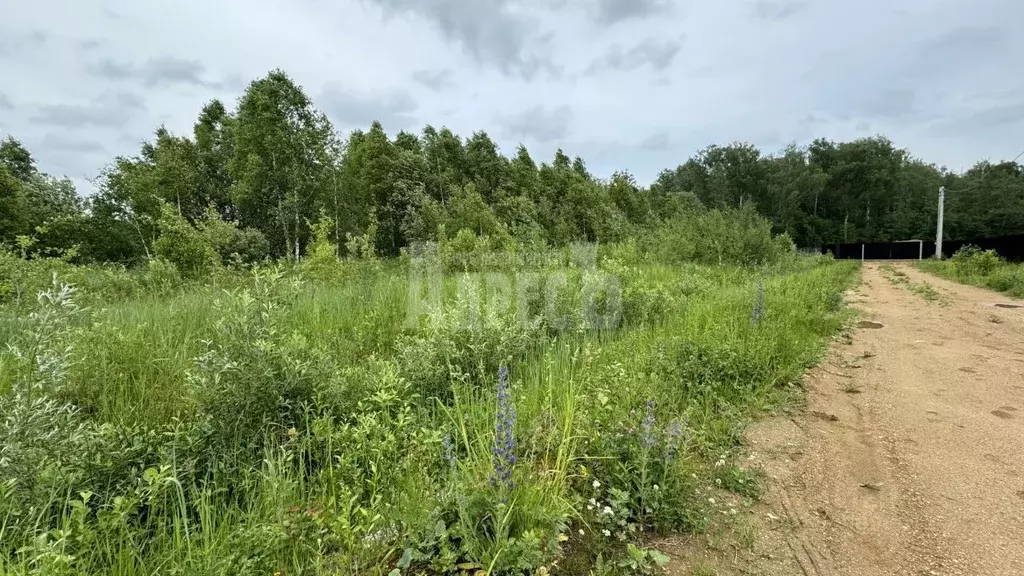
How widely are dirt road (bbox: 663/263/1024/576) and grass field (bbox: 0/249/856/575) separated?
274mm

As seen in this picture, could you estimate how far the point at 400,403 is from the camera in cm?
275

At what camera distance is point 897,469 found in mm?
2242

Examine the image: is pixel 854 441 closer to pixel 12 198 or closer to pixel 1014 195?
pixel 12 198

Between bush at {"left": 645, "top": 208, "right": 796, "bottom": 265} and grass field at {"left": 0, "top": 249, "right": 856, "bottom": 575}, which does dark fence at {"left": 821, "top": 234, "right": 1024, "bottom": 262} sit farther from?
grass field at {"left": 0, "top": 249, "right": 856, "bottom": 575}

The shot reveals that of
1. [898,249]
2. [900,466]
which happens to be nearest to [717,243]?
[900,466]

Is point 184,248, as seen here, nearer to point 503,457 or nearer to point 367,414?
point 367,414

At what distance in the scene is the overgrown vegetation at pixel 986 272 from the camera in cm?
969

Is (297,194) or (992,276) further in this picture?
(297,194)

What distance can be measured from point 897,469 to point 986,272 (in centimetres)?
1610

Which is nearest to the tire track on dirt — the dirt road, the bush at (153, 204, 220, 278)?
the dirt road

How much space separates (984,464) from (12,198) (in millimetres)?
A: 27130

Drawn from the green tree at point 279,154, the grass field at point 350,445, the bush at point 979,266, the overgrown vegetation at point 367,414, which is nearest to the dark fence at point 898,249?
the bush at point 979,266

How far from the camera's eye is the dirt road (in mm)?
1621

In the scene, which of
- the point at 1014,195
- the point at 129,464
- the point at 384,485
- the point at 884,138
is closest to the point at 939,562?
the point at 384,485
